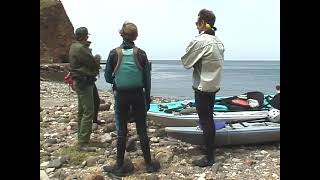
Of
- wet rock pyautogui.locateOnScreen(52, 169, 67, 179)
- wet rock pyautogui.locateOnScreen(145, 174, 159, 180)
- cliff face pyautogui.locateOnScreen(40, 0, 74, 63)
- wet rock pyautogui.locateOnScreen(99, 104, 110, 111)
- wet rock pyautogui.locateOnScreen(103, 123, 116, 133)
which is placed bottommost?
wet rock pyautogui.locateOnScreen(52, 169, 67, 179)

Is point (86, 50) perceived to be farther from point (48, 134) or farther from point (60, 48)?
point (60, 48)

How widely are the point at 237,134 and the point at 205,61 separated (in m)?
1.78

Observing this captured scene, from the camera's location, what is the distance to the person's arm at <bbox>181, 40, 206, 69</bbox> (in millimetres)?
5832

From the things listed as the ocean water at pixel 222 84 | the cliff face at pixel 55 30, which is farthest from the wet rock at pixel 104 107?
the cliff face at pixel 55 30

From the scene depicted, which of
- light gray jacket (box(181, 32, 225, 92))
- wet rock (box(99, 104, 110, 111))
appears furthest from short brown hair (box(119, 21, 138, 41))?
wet rock (box(99, 104, 110, 111))

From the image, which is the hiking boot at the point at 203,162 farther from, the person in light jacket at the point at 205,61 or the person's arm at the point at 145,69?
the person's arm at the point at 145,69

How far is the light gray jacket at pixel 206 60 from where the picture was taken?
5824 millimetres

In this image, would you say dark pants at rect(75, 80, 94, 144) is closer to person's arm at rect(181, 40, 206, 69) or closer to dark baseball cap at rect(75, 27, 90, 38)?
dark baseball cap at rect(75, 27, 90, 38)

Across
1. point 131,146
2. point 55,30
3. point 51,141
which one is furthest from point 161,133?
point 55,30

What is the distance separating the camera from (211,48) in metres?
5.81

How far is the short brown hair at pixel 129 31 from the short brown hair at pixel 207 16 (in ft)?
3.25

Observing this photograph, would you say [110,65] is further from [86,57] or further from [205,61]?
[205,61]
